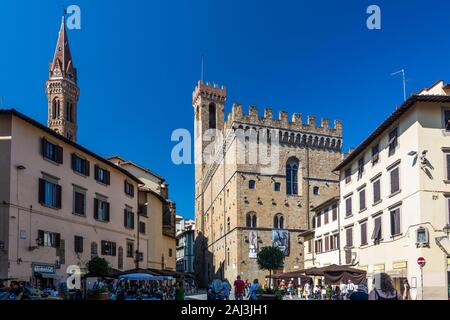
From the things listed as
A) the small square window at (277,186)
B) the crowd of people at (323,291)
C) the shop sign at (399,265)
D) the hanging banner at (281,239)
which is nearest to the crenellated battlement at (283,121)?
the small square window at (277,186)

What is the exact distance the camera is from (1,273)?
1054 inches

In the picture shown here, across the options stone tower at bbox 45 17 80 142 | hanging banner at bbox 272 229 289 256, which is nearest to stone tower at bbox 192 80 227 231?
stone tower at bbox 45 17 80 142

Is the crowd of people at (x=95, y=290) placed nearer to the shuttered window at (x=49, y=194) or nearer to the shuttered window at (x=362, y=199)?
the shuttered window at (x=49, y=194)

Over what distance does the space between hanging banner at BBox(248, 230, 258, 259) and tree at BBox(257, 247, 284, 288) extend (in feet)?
13.2

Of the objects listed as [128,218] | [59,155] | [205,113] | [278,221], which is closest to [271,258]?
[278,221]

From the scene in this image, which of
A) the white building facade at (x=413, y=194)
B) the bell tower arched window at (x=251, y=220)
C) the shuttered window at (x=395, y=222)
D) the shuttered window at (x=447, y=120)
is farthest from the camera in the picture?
the bell tower arched window at (x=251, y=220)

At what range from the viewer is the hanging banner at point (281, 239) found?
67188mm

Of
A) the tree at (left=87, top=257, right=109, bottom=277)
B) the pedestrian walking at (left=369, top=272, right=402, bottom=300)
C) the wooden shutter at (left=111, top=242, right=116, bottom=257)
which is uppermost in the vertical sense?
the pedestrian walking at (left=369, top=272, right=402, bottom=300)

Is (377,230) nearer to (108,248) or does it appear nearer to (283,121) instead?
(108,248)

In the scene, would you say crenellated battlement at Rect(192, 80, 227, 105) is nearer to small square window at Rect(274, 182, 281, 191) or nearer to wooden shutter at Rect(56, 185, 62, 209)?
small square window at Rect(274, 182, 281, 191)

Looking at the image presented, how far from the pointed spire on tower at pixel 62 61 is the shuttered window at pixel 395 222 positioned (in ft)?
253

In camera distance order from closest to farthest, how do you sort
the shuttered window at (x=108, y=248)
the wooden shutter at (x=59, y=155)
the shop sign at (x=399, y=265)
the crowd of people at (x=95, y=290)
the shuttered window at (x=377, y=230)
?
1. the crowd of people at (x=95, y=290)
2. the shop sign at (x=399, y=265)
3. the wooden shutter at (x=59, y=155)
4. the shuttered window at (x=377, y=230)
5. the shuttered window at (x=108, y=248)

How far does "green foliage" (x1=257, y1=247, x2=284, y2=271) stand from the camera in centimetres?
6103
